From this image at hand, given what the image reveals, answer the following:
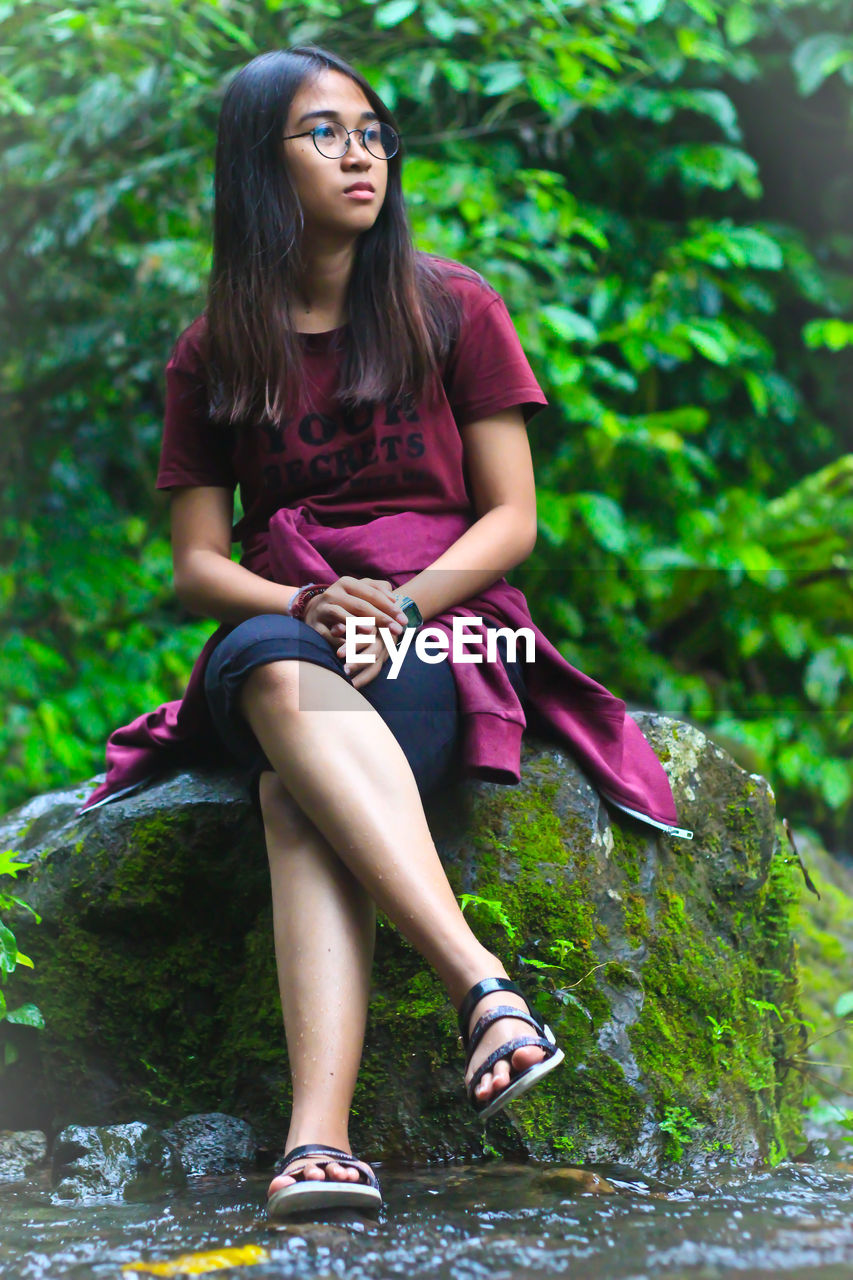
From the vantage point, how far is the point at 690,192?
199 inches

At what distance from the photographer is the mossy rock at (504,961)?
1.78 meters

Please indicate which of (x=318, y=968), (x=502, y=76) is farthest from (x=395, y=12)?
(x=318, y=968)

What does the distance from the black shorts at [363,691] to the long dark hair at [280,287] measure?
1.38 feet

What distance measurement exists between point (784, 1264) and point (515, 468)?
1.20 m

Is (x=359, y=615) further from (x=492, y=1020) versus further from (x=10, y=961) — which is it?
(x=10, y=961)

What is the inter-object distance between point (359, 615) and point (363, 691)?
11cm

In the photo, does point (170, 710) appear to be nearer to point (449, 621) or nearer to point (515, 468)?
point (449, 621)

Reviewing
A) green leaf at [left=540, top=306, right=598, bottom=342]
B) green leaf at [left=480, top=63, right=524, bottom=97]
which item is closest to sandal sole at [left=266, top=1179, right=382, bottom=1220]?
green leaf at [left=540, top=306, right=598, bottom=342]

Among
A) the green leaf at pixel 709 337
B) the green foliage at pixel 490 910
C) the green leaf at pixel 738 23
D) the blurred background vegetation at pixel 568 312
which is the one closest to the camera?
the green foliage at pixel 490 910

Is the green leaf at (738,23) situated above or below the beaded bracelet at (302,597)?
above

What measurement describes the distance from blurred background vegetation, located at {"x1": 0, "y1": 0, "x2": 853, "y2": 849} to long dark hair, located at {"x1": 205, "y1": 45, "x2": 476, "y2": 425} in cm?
158

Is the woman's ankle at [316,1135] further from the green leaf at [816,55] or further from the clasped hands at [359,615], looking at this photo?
the green leaf at [816,55]

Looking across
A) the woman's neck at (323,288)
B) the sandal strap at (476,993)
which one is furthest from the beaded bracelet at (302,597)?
the sandal strap at (476,993)

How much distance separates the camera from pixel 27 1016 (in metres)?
1.97
